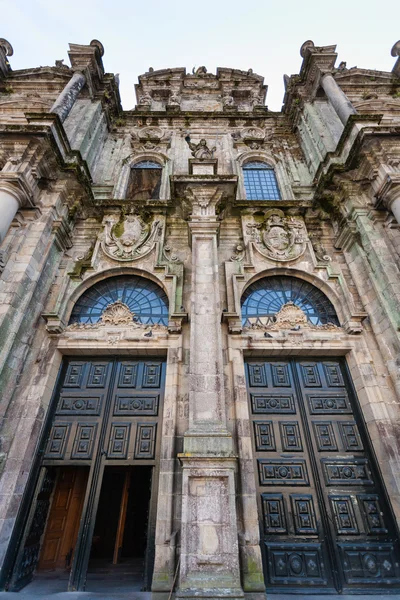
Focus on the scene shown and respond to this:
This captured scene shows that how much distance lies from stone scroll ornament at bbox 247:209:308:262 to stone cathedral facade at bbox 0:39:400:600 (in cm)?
8

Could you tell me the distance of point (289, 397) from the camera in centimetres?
693

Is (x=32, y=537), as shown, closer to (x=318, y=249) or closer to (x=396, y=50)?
(x=318, y=249)

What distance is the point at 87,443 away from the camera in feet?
21.0

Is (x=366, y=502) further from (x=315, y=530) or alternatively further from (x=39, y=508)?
(x=39, y=508)

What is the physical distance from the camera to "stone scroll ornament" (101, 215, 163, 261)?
871 cm

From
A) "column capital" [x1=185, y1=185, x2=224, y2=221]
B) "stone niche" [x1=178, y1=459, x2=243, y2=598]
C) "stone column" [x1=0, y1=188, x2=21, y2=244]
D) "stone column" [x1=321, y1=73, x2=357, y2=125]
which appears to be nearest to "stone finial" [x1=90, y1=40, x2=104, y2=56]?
"stone column" [x1=321, y1=73, x2=357, y2=125]

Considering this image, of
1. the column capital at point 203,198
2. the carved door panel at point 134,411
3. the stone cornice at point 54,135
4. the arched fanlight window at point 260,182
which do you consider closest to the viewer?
the carved door panel at point 134,411

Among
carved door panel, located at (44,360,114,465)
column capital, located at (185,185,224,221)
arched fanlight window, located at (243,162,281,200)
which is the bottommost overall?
carved door panel, located at (44,360,114,465)

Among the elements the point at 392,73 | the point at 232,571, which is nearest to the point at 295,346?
the point at 232,571

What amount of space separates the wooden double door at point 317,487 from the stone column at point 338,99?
337 inches

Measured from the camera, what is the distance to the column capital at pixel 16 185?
730 cm

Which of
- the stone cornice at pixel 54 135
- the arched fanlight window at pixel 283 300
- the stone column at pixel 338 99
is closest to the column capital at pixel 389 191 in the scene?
the arched fanlight window at pixel 283 300

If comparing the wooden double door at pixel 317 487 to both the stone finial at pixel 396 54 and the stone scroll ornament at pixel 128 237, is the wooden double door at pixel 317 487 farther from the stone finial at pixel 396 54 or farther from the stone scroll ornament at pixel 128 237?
the stone finial at pixel 396 54

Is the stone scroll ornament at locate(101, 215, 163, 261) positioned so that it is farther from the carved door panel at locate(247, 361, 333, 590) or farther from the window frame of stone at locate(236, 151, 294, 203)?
the carved door panel at locate(247, 361, 333, 590)
